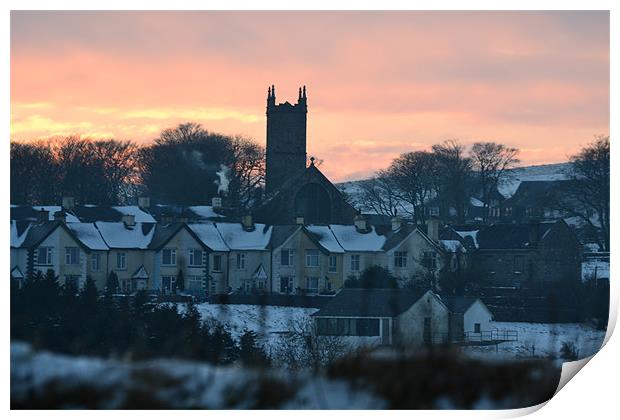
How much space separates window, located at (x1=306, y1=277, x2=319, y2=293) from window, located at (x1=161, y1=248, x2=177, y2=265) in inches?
106

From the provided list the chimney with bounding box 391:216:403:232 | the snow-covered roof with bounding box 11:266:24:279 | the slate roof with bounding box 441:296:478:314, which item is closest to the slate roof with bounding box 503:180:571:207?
the chimney with bounding box 391:216:403:232

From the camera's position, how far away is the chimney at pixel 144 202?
84.8 feet

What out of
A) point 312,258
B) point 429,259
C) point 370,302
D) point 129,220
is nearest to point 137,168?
point 129,220

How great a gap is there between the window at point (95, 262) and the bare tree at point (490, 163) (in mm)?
7698

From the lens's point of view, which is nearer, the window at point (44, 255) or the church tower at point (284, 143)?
the window at point (44, 255)

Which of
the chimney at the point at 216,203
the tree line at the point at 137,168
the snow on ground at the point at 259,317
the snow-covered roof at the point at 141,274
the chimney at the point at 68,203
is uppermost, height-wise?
the tree line at the point at 137,168

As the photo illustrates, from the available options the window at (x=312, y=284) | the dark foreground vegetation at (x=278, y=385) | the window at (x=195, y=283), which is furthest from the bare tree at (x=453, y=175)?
the dark foreground vegetation at (x=278, y=385)

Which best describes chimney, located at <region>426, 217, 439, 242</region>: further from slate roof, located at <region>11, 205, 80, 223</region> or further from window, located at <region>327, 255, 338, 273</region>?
slate roof, located at <region>11, 205, 80, 223</region>

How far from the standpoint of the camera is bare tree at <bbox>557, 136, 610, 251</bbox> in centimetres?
2327

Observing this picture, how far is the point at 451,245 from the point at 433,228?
766 millimetres

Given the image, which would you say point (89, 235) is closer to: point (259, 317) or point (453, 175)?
point (259, 317)

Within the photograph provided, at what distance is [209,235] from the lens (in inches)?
Answer: 1055

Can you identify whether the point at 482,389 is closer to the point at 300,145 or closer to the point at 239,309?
the point at 239,309

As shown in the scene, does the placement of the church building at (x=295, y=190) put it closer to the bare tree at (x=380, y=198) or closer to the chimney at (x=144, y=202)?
the bare tree at (x=380, y=198)
